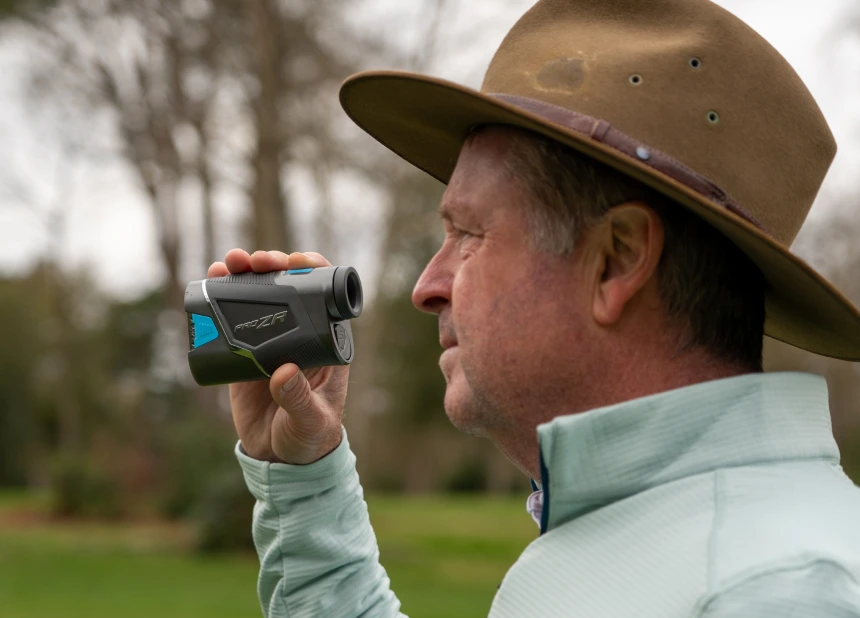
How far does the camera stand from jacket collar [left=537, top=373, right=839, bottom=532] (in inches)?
53.7

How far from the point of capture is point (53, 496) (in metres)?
18.1

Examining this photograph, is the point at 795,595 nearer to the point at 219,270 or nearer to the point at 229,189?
the point at 219,270

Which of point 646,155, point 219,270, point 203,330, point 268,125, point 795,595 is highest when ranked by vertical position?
point 268,125

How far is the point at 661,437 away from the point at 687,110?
463 mm

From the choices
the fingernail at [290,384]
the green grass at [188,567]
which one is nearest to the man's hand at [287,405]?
the fingernail at [290,384]

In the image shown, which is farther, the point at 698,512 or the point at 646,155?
the point at 646,155

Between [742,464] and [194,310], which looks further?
[194,310]

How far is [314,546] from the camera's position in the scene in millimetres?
2041

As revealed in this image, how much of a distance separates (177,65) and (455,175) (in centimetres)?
1431

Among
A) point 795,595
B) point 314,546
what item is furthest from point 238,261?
point 795,595

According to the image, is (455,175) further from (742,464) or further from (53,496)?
(53,496)

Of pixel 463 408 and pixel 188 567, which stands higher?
pixel 463 408

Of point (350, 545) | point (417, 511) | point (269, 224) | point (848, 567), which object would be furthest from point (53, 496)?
point (848, 567)

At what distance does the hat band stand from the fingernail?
0.72 m
